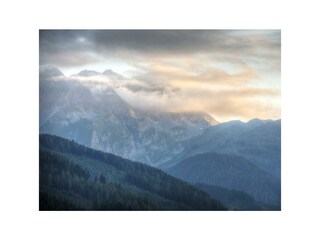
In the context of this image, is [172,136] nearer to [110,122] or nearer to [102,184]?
[110,122]

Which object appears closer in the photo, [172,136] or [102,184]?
[102,184]

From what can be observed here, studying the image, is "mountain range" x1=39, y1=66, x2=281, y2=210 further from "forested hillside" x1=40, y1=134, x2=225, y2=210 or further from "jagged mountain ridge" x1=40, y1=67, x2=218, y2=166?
"forested hillside" x1=40, y1=134, x2=225, y2=210

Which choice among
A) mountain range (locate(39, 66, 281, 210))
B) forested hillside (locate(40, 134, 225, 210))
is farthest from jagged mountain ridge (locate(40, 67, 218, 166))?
forested hillside (locate(40, 134, 225, 210))

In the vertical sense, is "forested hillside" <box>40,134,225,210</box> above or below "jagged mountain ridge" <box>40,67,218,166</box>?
below

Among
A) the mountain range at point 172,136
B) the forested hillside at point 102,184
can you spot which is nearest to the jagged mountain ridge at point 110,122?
the mountain range at point 172,136

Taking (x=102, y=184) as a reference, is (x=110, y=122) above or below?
above

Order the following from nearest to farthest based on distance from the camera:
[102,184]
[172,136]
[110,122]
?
[102,184] < [110,122] < [172,136]

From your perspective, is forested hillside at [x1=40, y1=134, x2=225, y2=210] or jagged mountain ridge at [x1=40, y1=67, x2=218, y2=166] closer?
forested hillside at [x1=40, y1=134, x2=225, y2=210]

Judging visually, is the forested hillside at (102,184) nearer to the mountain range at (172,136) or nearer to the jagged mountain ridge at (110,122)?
the mountain range at (172,136)

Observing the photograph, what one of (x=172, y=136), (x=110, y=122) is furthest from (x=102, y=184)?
(x=172, y=136)

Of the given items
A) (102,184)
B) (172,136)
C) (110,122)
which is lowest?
(102,184)
